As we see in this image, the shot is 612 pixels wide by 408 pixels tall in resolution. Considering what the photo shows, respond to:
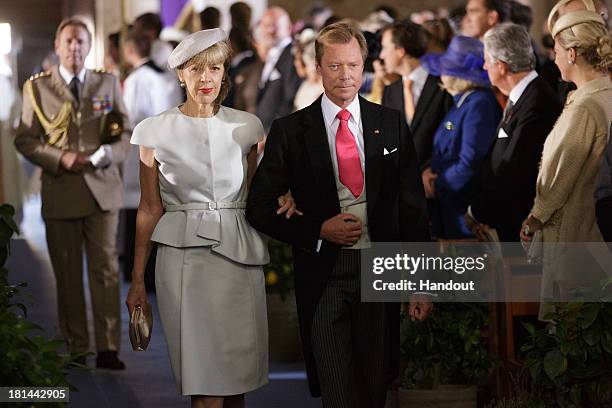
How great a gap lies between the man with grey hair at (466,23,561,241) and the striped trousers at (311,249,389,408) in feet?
5.38

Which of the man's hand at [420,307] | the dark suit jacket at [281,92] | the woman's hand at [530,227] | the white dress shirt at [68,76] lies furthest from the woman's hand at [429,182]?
the dark suit jacket at [281,92]

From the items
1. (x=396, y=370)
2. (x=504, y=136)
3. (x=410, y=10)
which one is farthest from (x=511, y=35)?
(x=410, y=10)

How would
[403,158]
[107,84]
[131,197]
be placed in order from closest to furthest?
1. [403,158]
2. [107,84]
3. [131,197]

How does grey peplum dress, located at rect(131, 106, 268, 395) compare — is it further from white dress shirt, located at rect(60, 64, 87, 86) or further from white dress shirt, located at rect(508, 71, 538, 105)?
white dress shirt, located at rect(60, 64, 87, 86)

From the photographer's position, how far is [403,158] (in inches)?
219

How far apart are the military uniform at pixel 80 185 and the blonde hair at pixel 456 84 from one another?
1.88 meters

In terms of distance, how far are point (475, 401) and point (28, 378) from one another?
2856mm

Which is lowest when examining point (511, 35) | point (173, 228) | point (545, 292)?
point (545, 292)

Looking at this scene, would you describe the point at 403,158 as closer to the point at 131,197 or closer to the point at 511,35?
the point at 511,35

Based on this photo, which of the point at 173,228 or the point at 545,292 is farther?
the point at 545,292

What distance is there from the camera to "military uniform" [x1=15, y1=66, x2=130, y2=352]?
8.39m

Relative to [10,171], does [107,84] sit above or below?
above

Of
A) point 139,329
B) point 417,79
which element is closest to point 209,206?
point 139,329

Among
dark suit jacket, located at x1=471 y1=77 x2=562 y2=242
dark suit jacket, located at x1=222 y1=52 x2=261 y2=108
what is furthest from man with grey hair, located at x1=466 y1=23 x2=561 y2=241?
dark suit jacket, located at x1=222 y1=52 x2=261 y2=108
